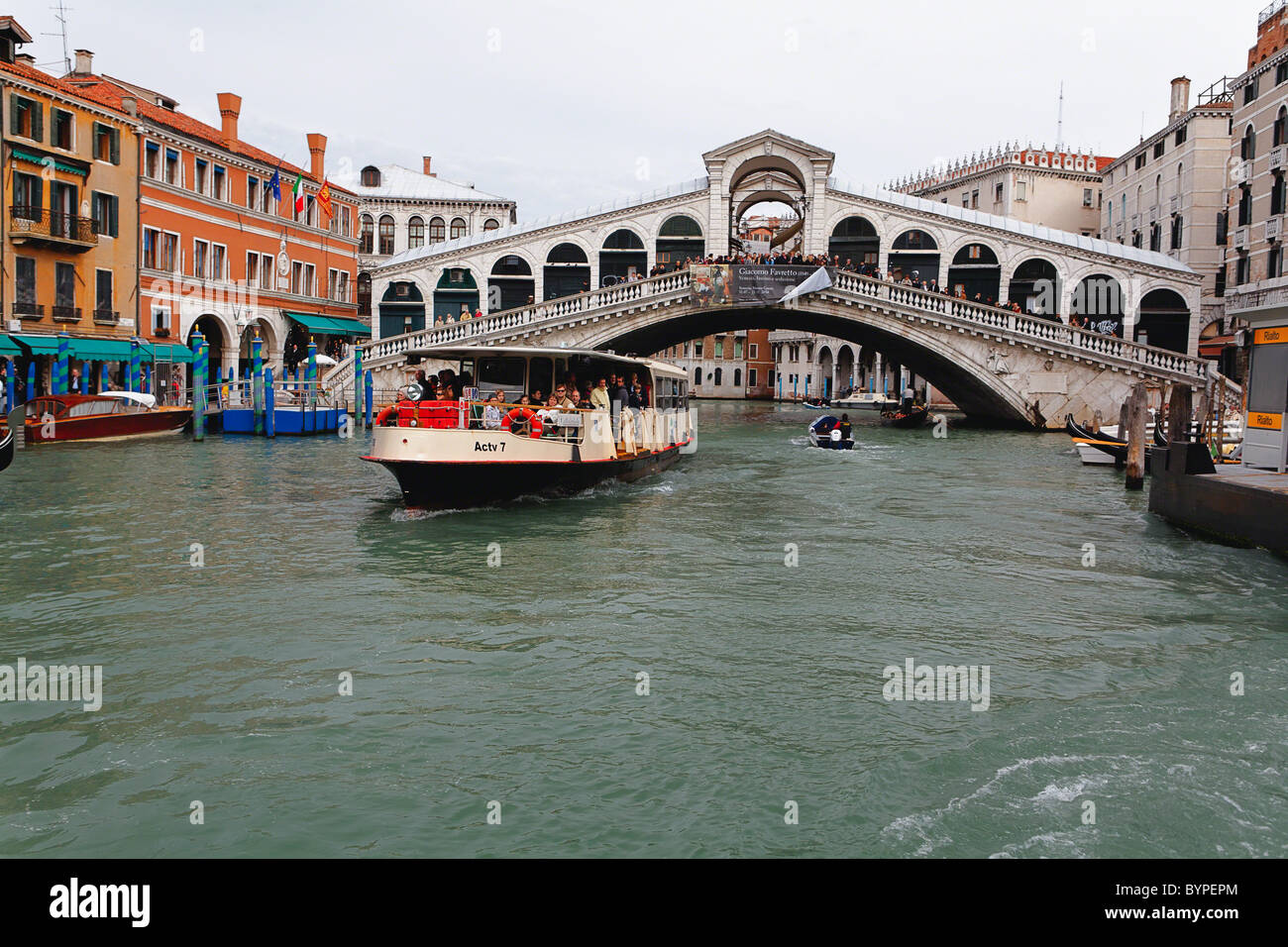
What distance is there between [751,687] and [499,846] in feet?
8.32

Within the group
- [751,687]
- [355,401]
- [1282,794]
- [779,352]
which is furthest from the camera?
[779,352]

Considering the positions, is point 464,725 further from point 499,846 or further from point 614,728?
point 499,846

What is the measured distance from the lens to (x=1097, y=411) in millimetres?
32406

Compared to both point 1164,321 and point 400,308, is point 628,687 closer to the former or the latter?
point 400,308

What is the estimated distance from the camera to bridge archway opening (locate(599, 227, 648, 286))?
128 feet

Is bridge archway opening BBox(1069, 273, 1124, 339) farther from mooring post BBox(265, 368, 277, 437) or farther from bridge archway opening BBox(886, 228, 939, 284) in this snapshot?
mooring post BBox(265, 368, 277, 437)

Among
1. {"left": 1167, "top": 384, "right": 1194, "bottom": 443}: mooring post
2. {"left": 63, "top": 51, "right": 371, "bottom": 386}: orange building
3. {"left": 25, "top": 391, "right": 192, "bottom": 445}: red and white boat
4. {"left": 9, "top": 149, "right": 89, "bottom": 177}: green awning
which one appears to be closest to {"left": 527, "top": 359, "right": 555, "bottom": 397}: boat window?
{"left": 1167, "top": 384, "right": 1194, "bottom": 443}: mooring post

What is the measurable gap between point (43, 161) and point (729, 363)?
154ft

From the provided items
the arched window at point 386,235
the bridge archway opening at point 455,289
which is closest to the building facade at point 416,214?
the arched window at point 386,235

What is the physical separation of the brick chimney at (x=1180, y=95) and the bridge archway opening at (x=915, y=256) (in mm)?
12279

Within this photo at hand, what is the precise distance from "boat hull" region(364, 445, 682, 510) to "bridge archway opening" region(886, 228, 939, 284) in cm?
2559

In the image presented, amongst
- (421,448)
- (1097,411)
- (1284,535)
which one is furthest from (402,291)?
(1284,535)

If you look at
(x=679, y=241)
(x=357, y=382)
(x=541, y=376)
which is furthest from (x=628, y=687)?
(x=679, y=241)

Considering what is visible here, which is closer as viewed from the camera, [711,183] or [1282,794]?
[1282,794]
